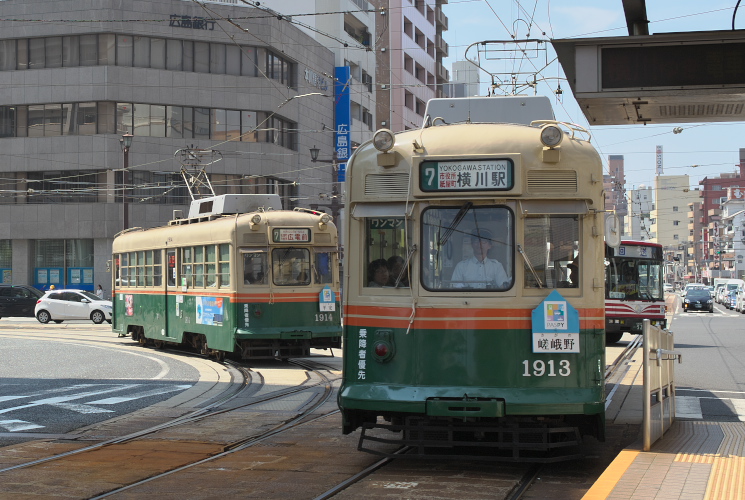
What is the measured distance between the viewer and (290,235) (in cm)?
1841

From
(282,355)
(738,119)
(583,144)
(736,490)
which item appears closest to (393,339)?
(583,144)

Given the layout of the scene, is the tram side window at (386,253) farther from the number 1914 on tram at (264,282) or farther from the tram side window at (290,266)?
the tram side window at (290,266)

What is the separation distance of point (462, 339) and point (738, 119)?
4384 millimetres

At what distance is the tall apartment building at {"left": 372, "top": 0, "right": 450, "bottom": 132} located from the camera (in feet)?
222

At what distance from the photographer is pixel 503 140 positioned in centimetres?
820

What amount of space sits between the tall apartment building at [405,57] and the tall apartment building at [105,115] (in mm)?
15254

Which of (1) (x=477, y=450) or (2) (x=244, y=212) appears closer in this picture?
(1) (x=477, y=450)

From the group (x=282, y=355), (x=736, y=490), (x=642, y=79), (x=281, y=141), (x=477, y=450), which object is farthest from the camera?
(x=281, y=141)

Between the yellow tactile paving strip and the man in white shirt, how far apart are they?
68.0 inches

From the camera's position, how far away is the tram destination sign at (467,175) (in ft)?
26.5

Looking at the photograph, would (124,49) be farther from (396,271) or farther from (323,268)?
(396,271)

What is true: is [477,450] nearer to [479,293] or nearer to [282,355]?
[479,293]

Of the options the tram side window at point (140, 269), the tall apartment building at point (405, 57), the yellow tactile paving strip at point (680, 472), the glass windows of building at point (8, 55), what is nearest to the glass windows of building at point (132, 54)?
the glass windows of building at point (8, 55)

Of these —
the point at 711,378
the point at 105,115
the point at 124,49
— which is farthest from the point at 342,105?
the point at 711,378
